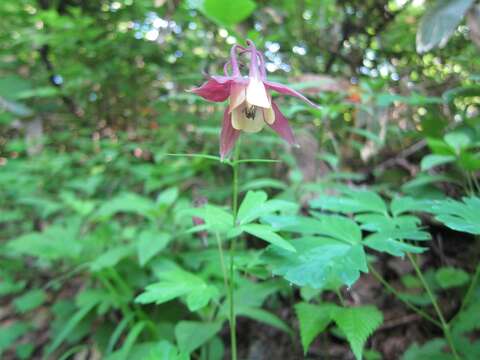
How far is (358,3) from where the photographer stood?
298 centimetres

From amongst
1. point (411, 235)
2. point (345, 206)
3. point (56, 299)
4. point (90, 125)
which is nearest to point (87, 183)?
point (56, 299)

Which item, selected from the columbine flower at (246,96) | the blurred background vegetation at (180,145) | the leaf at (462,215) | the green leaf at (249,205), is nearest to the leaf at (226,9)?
the blurred background vegetation at (180,145)

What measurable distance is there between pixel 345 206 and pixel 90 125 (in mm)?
3918

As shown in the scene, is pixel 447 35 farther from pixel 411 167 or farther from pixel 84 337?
pixel 84 337

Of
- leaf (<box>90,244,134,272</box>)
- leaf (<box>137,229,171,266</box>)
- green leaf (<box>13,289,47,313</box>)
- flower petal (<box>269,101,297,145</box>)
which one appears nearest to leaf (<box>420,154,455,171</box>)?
flower petal (<box>269,101,297,145</box>)

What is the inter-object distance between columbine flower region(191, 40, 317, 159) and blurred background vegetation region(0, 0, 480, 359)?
0.24m

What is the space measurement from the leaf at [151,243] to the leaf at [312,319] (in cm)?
74

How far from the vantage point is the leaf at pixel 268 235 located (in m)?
0.77

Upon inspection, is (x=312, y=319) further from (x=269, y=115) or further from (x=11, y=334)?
(x=11, y=334)

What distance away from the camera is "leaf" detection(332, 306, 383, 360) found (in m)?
0.84

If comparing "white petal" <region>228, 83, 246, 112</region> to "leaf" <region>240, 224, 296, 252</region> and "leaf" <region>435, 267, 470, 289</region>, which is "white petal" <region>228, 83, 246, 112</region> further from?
"leaf" <region>435, 267, 470, 289</region>

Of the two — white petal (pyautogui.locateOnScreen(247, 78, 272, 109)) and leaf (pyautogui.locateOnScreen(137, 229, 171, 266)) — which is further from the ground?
white petal (pyautogui.locateOnScreen(247, 78, 272, 109))

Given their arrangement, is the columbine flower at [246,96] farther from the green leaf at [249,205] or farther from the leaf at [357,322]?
the leaf at [357,322]

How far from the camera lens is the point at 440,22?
1851 millimetres
